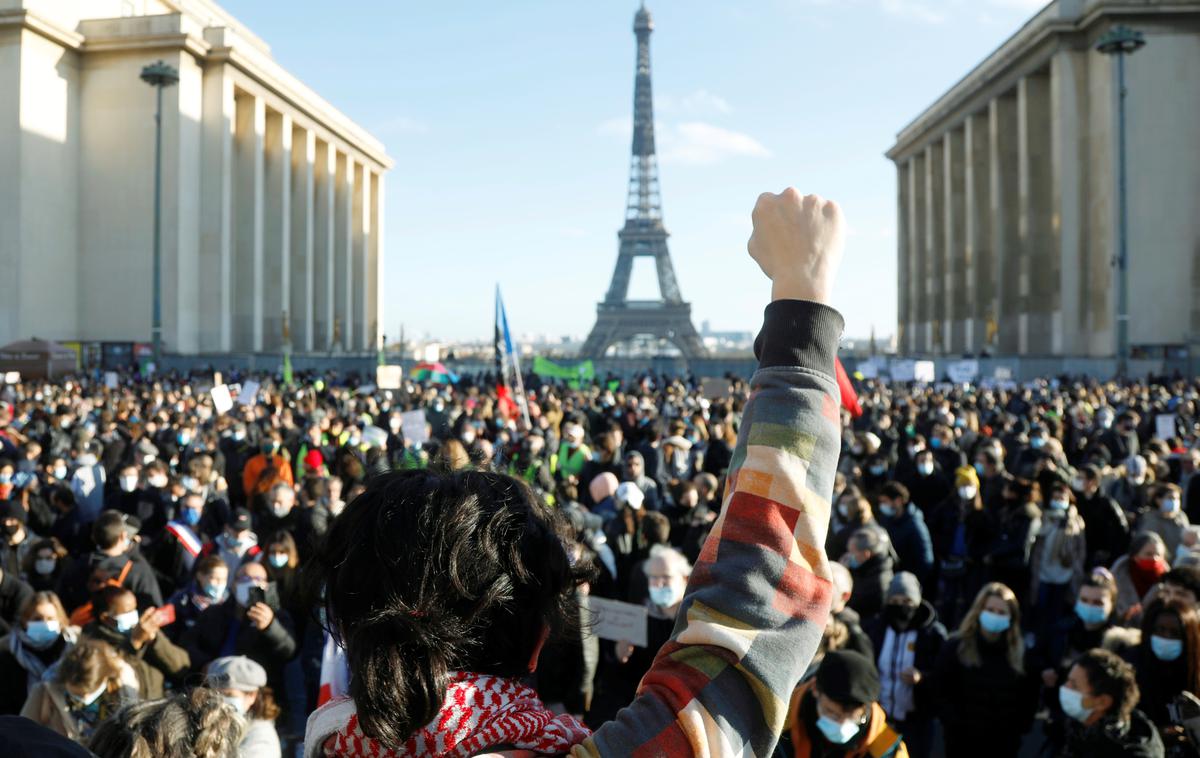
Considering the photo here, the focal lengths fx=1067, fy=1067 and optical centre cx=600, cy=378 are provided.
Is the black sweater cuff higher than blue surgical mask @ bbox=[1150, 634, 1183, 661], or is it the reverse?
the black sweater cuff

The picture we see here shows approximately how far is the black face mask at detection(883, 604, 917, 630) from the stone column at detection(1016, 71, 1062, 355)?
4387cm

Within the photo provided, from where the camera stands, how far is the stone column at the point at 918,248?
214 ft

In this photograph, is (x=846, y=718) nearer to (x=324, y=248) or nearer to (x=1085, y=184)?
(x=1085, y=184)

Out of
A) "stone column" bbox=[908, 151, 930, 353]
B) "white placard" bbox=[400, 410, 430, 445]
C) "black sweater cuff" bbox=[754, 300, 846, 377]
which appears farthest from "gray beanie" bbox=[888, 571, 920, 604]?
"stone column" bbox=[908, 151, 930, 353]

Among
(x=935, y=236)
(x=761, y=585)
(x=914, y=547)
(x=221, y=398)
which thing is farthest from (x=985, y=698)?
(x=935, y=236)

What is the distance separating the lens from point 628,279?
8419 centimetres

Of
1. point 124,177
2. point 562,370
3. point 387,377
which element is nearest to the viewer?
point 387,377

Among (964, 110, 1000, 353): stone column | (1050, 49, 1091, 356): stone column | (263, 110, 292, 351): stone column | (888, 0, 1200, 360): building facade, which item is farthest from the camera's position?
(964, 110, 1000, 353): stone column

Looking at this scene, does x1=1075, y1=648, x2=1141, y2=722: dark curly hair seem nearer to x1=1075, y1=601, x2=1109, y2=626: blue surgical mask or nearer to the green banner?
x1=1075, y1=601, x2=1109, y2=626: blue surgical mask

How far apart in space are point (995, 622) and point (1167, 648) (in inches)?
31.3

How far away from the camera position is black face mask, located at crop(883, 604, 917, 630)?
5953 mm

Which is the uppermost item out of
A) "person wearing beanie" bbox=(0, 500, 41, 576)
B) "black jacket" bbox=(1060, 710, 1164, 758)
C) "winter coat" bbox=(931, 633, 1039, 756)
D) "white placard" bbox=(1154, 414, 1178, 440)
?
"white placard" bbox=(1154, 414, 1178, 440)

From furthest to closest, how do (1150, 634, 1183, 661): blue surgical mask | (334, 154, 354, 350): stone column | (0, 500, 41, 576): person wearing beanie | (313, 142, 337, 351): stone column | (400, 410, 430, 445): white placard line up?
(334, 154, 354, 350): stone column
(313, 142, 337, 351): stone column
(400, 410, 430, 445): white placard
(0, 500, 41, 576): person wearing beanie
(1150, 634, 1183, 661): blue surgical mask

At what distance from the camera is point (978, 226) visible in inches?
2135
